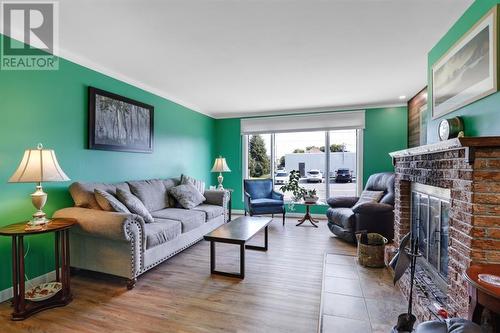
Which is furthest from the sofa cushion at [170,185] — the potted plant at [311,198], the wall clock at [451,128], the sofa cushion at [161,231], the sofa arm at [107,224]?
the wall clock at [451,128]

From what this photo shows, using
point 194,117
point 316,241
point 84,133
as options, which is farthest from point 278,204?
point 84,133

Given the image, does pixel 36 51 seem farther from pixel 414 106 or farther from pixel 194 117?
pixel 414 106

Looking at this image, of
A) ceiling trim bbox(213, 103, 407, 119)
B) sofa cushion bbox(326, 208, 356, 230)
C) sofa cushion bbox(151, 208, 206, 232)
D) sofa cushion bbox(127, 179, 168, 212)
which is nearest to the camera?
sofa cushion bbox(151, 208, 206, 232)

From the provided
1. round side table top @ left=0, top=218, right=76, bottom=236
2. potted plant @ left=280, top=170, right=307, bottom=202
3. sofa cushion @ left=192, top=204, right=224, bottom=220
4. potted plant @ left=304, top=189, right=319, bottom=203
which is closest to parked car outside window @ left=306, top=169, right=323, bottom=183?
potted plant @ left=280, top=170, right=307, bottom=202

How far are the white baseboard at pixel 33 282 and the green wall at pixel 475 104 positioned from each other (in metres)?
3.96

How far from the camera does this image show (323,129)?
207 inches

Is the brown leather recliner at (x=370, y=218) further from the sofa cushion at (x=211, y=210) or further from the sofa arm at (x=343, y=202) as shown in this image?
the sofa cushion at (x=211, y=210)

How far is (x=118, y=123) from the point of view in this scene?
3352 millimetres

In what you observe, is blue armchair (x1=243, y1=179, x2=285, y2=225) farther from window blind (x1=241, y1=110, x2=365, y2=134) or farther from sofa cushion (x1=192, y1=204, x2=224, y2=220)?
window blind (x1=241, y1=110, x2=365, y2=134)

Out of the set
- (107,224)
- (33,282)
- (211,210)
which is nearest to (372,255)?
(211,210)

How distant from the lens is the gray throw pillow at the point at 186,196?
3.80 m

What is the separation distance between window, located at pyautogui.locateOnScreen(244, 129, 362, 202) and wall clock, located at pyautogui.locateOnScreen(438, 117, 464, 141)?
2.95 meters

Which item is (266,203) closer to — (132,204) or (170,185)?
(170,185)

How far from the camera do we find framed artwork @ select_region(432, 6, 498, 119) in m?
1.63
